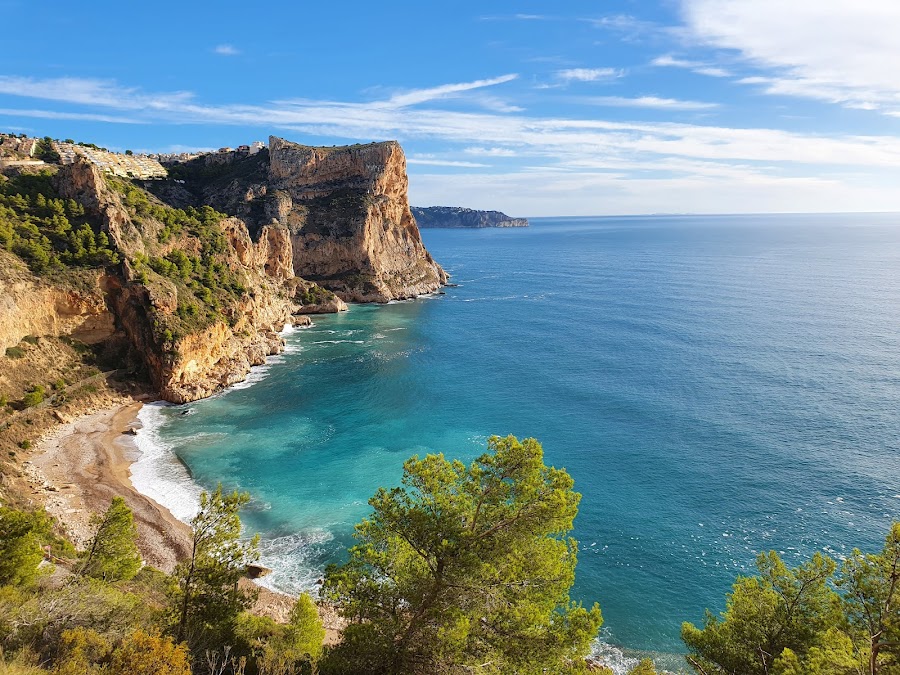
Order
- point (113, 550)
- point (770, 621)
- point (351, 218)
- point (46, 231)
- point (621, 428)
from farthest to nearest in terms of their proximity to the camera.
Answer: point (351, 218), point (46, 231), point (621, 428), point (113, 550), point (770, 621)

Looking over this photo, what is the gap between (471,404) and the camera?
4934 cm

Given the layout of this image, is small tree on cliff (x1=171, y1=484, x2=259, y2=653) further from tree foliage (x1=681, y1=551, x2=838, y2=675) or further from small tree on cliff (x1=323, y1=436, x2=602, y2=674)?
tree foliage (x1=681, y1=551, x2=838, y2=675)

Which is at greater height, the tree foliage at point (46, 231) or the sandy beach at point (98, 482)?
the tree foliage at point (46, 231)

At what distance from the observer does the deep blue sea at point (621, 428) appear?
92.7ft

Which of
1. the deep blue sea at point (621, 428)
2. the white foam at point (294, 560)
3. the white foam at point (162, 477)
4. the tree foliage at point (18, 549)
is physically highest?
the tree foliage at point (18, 549)

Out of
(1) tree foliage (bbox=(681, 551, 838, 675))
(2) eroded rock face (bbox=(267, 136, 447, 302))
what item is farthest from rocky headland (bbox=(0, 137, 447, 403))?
(1) tree foliage (bbox=(681, 551, 838, 675))

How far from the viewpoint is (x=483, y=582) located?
13641 mm

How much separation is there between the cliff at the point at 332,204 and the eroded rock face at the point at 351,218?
0.65 feet

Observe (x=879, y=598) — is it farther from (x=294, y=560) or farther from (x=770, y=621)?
(x=294, y=560)

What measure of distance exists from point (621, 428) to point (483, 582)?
105ft

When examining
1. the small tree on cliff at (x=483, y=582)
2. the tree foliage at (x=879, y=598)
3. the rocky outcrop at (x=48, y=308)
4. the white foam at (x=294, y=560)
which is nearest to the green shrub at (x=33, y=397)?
the rocky outcrop at (x=48, y=308)

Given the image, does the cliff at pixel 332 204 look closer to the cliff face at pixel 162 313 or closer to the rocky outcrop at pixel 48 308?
the cliff face at pixel 162 313

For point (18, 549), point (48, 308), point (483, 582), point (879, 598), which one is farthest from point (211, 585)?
point (48, 308)

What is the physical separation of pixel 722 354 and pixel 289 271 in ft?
224
